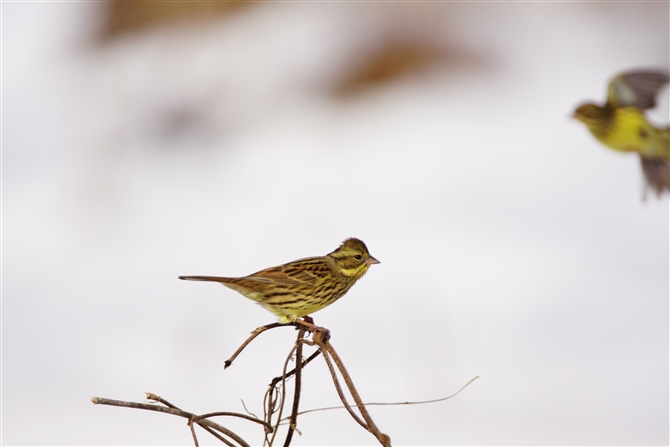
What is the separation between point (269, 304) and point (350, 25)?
2854mm

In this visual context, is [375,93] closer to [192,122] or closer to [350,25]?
[350,25]

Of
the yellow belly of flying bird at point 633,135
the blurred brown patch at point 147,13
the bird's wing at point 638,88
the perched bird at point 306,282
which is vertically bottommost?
the perched bird at point 306,282

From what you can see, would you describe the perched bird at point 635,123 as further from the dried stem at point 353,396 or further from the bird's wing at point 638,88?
the dried stem at point 353,396

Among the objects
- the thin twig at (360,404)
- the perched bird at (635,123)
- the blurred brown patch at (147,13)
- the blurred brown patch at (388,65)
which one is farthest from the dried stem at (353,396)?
the blurred brown patch at (147,13)

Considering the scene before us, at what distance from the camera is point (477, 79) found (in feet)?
12.4

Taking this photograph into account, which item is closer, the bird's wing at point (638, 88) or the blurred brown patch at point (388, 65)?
the bird's wing at point (638, 88)

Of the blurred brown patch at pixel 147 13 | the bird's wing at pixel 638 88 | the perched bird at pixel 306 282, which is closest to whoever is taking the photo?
the bird's wing at pixel 638 88

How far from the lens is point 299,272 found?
1.30 m

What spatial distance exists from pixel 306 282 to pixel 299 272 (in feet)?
0.13

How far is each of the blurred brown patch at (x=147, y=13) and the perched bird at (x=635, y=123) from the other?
312 centimetres

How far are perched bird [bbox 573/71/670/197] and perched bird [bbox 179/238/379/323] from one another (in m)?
0.49

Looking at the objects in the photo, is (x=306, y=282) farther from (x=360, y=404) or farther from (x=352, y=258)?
(x=360, y=404)

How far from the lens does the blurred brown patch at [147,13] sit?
A: 373 centimetres

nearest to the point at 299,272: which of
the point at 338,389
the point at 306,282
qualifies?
the point at 306,282
